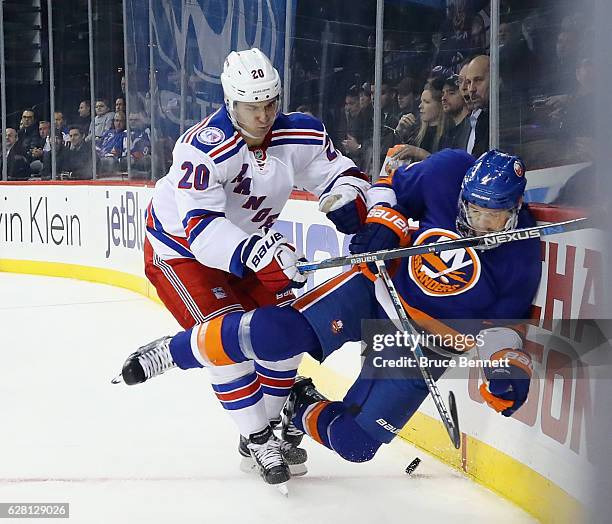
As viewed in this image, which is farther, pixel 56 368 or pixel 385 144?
pixel 56 368

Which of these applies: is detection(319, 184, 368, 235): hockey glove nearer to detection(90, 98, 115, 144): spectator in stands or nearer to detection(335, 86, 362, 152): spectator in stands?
detection(335, 86, 362, 152): spectator in stands

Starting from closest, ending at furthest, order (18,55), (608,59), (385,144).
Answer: (608,59)
(385,144)
(18,55)

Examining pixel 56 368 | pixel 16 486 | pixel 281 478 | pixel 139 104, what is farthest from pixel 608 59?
pixel 139 104

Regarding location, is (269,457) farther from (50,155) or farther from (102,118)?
(50,155)

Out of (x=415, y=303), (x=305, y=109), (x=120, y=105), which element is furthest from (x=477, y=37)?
(x=120, y=105)

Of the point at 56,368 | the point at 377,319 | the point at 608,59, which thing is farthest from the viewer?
the point at 56,368

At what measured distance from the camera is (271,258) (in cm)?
234

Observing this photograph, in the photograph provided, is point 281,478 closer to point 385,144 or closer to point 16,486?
point 16,486

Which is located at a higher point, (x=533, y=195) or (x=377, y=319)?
(x=533, y=195)

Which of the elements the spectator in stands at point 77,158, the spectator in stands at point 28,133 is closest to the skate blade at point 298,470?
the spectator in stands at point 77,158

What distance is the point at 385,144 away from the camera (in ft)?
12.6

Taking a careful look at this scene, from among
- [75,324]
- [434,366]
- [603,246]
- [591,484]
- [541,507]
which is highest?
[603,246]

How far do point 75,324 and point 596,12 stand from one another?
5233mm

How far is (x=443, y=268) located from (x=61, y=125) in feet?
22.9
